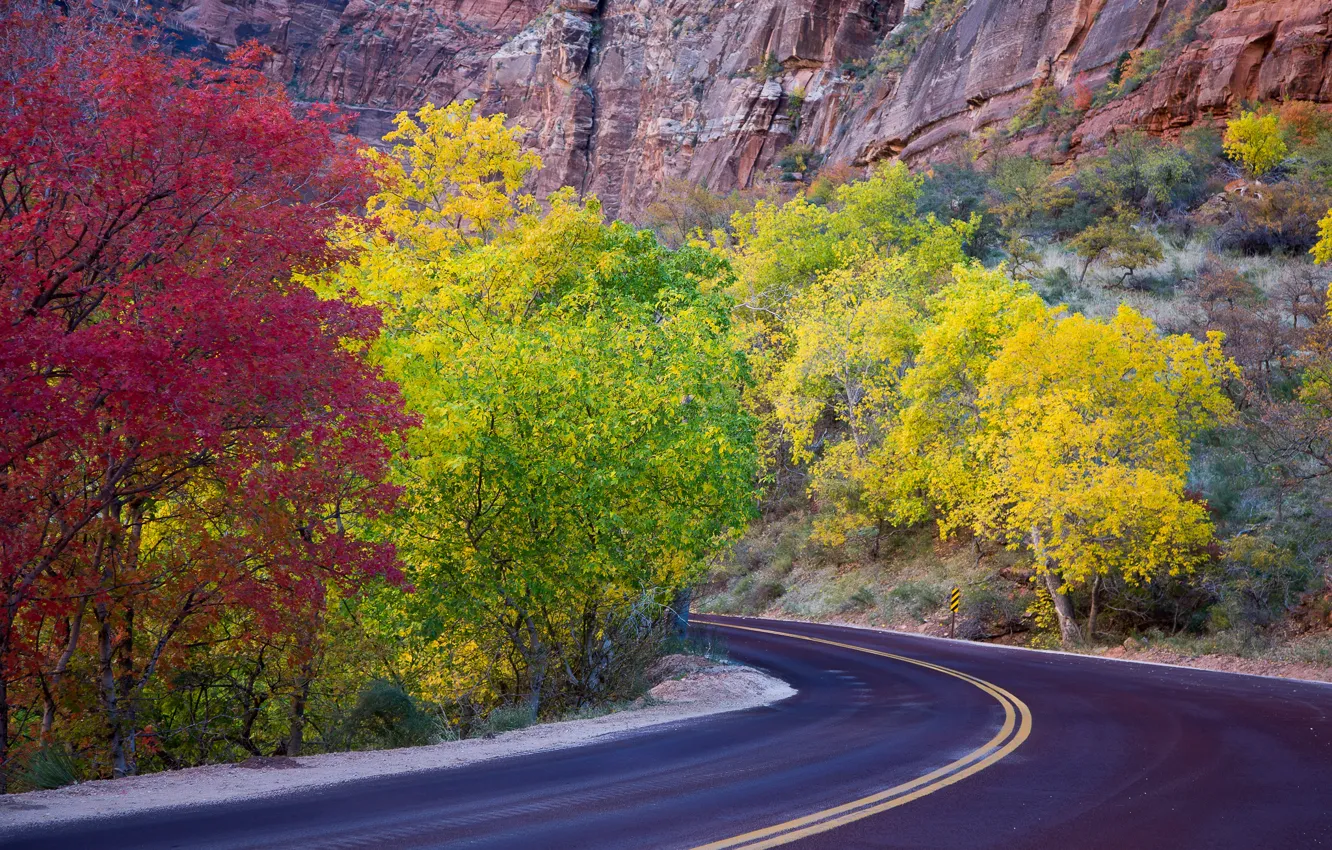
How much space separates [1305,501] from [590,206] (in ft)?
58.3

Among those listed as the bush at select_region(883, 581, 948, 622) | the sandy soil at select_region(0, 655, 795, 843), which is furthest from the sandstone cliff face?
the sandy soil at select_region(0, 655, 795, 843)

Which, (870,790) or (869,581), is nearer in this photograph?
(870,790)

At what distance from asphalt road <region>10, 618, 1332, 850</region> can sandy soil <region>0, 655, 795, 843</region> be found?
40 centimetres

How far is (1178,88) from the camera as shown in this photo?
5306cm

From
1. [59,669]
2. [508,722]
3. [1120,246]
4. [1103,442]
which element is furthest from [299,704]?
[1120,246]

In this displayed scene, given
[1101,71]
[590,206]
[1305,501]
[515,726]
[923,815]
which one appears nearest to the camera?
[923,815]

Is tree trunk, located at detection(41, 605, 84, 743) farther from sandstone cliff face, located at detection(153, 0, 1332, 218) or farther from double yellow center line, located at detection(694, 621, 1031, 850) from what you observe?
sandstone cliff face, located at detection(153, 0, 1332, 218)

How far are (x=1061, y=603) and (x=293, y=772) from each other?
2114 cm

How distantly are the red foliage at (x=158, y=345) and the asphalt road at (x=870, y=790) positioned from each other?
302cm

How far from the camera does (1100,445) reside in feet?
78.3

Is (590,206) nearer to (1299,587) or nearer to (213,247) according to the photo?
Result: (213,247)

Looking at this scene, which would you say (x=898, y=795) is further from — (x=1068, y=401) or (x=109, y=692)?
(x=1068, y=401)

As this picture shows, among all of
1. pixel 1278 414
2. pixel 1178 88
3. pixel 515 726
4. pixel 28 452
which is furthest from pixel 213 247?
pixel 1178 88

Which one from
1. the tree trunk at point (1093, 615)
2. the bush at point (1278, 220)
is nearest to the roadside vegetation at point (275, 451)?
the tree trunk at point (1093, 615)
